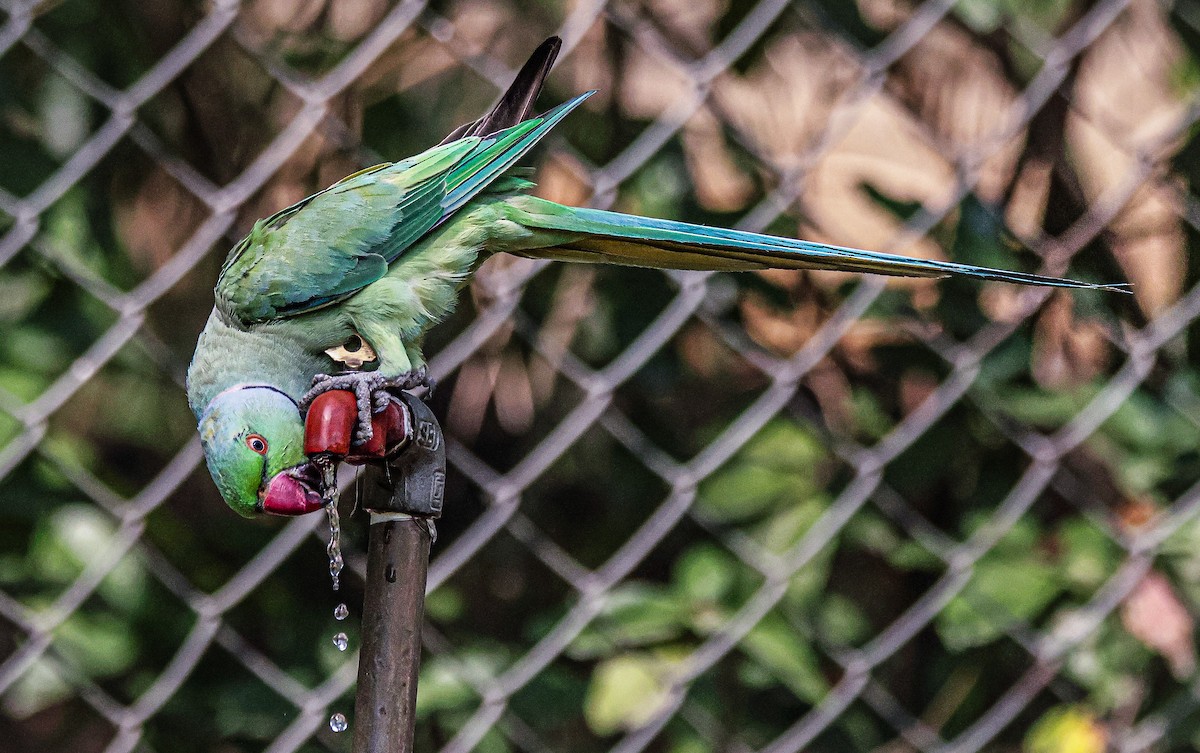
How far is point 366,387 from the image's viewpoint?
0.60m

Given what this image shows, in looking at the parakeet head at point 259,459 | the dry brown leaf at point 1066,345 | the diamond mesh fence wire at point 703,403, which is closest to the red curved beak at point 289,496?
the parakeet head at point 259,459

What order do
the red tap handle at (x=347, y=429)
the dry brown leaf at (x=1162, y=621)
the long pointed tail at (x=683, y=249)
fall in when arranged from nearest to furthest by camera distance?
the red tap handle at (x=347, y=429), the long pointed tail at (x=683, y=249), the dry brown leaf at (x=1162, y=621)

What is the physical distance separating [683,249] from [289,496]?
0.77 feet

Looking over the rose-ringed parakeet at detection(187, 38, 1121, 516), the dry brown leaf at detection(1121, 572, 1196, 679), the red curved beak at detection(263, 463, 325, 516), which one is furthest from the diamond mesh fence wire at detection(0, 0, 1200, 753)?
the red curved beak at detection(263, 463, 325, 516)

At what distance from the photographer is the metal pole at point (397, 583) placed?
0.53m

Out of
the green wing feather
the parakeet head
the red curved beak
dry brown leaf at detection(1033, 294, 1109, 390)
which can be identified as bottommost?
the red curved beak

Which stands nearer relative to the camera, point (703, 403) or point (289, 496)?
point (289, 496)

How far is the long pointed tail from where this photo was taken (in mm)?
635

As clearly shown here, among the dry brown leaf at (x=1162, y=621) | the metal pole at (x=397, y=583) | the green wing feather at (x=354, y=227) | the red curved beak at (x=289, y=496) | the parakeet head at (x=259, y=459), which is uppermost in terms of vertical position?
the green wing feather at (x=354, y=227)

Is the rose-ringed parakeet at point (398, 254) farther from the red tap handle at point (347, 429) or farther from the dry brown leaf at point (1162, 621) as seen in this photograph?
the dry brown leaf at point (1162, 621)

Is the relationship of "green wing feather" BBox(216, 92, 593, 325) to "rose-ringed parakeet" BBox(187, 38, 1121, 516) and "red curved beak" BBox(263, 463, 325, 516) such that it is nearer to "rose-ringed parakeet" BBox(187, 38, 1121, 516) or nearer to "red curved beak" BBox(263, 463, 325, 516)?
"rose-ringed parakeet" BBox(187, 38, 1121, 516)

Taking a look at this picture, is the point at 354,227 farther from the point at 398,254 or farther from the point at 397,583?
the point at 397,583

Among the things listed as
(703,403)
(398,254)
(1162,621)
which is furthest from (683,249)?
(1162,621)

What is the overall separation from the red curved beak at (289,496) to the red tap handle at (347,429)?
7 centimetres
